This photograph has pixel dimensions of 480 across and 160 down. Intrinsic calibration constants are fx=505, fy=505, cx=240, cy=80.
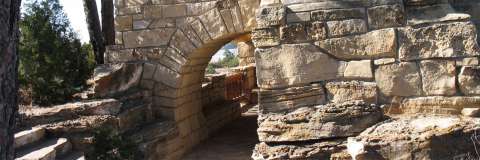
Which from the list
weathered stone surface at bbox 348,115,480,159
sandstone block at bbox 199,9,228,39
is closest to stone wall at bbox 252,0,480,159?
weathered stone surface at bbox 348,115,480,159

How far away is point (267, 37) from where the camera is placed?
492cm

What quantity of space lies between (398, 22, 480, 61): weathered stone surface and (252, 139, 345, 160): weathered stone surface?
103cm

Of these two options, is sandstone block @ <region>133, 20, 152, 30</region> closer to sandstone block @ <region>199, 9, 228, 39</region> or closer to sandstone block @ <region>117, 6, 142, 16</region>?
sandstone block @ <region>117, 6, 142, 16</region>

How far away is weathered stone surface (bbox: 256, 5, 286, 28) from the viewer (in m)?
4.88

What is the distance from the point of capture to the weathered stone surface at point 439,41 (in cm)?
446

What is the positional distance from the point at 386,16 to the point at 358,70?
1.84 feet

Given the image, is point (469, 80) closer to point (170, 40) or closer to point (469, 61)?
point (469, 61)

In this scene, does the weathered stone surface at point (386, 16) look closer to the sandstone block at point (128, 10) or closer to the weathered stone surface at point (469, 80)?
the weathered stone surface at point (469, 80)

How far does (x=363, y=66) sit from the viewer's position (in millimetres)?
4738

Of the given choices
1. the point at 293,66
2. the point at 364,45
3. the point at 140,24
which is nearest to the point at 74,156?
the point at 140,24

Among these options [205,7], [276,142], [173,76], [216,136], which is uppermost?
[205,7]

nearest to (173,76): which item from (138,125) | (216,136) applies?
(138,125)

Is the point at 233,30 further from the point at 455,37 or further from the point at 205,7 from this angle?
the point at 455,37

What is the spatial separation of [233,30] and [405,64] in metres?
2.45
